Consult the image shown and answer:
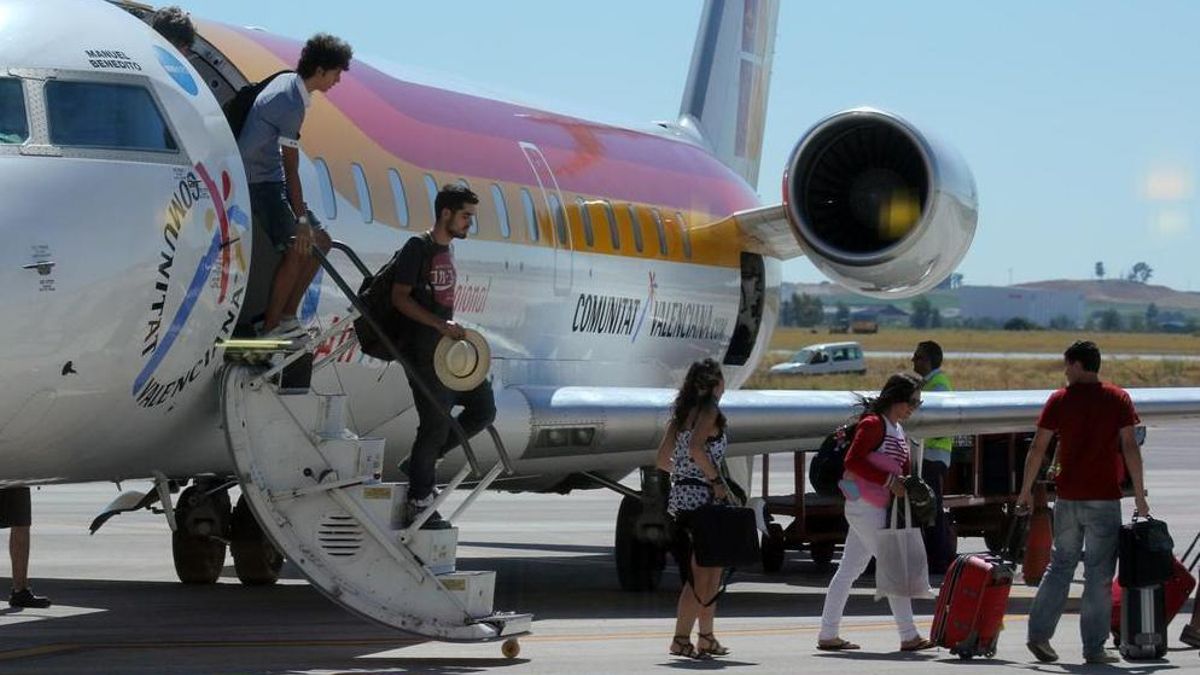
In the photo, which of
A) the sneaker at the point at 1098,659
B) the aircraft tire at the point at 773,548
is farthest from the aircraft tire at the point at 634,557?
the sneaker at the point at 1098,659

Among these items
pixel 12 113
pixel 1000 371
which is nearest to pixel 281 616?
pixel 12 113

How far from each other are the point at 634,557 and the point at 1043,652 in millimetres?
5743

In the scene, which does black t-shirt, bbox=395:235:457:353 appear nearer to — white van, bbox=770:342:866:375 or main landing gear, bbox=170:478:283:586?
main landing gear, bbox=170:478:283:586

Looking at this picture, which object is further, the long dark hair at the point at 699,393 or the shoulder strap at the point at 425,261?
the long dark hair at the point at 699,393

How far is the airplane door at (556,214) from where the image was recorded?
17500 millimetres

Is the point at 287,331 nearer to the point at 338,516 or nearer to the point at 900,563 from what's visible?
the point at 338,516

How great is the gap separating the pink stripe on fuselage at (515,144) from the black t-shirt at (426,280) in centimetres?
283

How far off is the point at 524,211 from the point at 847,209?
338 cm

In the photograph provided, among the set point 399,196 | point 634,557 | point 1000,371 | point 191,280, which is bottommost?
point 1000,371

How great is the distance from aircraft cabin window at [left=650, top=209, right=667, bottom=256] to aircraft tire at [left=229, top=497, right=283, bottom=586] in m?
4.48

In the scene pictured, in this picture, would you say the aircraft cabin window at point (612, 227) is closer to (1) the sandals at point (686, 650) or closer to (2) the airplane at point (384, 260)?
(2) the airplane at point (384, 260)

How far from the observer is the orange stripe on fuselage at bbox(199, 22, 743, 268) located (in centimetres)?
1413

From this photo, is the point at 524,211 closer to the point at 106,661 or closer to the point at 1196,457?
the point at 106,661

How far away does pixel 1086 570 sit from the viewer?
41.0 feet
